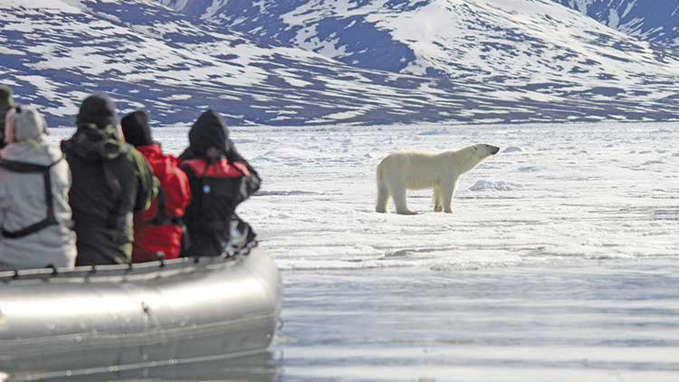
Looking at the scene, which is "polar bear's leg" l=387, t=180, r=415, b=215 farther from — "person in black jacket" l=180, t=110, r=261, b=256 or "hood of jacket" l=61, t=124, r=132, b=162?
"hood of jacket" l=61, t=124, r=132, b=162

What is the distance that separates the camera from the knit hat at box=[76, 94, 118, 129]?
840 cm

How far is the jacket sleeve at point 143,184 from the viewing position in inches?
344

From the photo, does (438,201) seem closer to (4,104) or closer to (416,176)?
(416,176)

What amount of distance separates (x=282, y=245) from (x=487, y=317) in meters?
5.97

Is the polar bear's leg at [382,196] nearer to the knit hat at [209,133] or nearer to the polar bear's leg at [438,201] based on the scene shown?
the polar bear's leg at [438,201]

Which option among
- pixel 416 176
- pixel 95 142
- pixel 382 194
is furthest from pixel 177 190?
pixel 416 176

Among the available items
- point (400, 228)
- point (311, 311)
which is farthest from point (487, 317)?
point (400, 228)

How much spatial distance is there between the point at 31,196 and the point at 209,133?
70.0 inches

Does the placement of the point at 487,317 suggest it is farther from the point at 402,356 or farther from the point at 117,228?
the point at 117,228

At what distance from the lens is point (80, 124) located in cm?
847

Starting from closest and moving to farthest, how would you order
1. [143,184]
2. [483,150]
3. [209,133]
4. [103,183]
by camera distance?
[103,183] → [143,184] → [209,133] → [483,150]

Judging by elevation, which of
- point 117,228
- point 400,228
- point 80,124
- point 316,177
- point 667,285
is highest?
point 80,124

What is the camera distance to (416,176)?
2117 cm

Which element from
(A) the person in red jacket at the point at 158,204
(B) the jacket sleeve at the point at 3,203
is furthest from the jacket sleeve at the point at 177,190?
(B) the jacket sleeve at the point at 3,203
